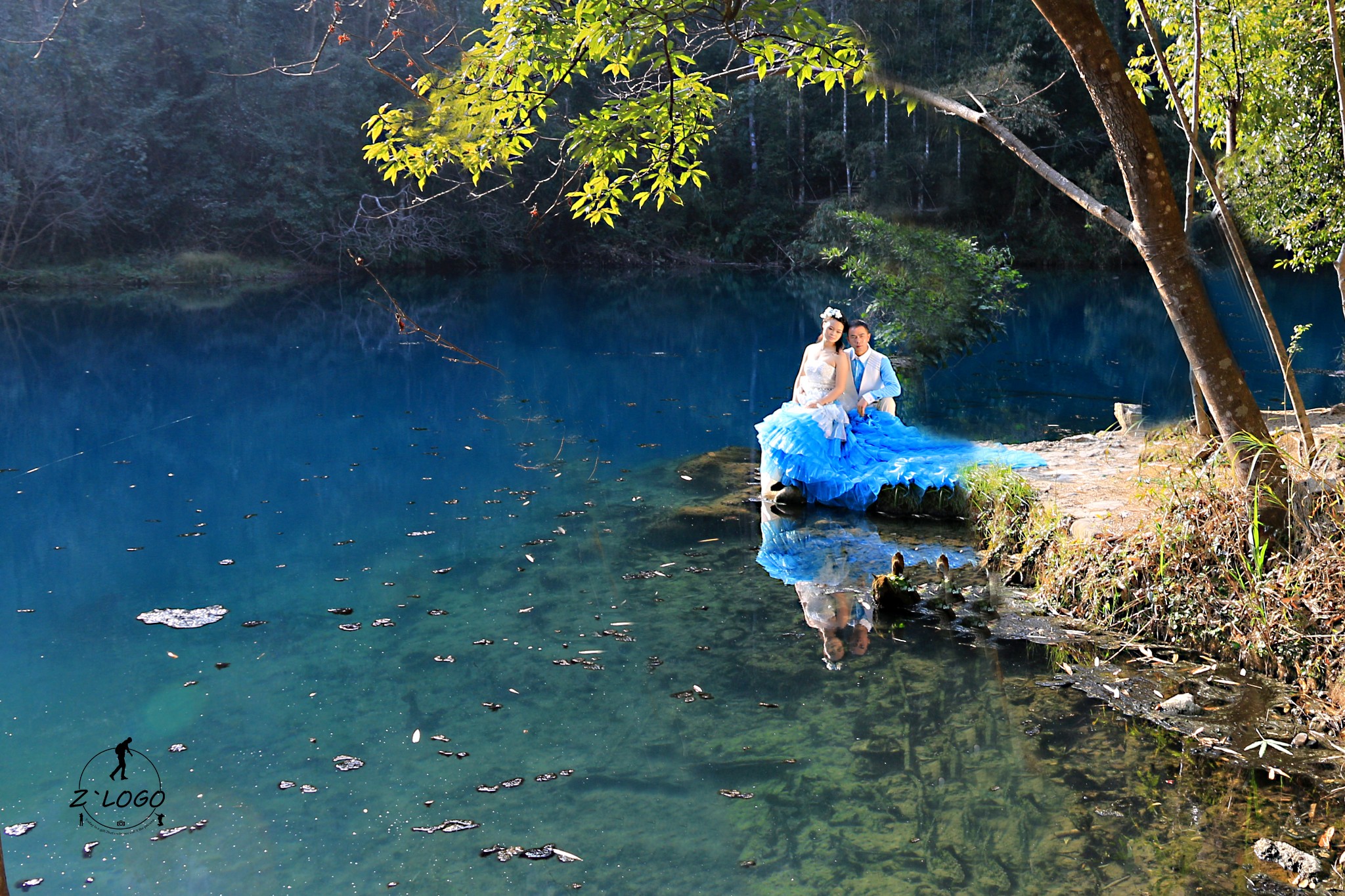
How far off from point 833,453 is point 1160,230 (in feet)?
11.7

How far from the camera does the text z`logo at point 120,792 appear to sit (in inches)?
163

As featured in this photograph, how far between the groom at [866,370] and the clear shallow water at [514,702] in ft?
4.76

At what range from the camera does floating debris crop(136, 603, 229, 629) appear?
615 cm

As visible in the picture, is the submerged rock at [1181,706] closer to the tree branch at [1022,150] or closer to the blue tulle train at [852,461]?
the tree branch at [1022,150]

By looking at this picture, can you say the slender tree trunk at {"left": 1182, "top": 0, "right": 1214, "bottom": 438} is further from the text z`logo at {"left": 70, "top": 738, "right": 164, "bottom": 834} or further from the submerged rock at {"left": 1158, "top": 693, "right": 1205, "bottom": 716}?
the text z`logo at {"left": 70, "top": 738, "right": 164, "bottom": 834}

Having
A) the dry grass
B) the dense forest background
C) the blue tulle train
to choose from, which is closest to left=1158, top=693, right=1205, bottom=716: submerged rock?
the dry grass

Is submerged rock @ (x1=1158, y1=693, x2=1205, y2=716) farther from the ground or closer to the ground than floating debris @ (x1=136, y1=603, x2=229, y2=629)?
closer to the ground

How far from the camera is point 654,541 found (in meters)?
7.46

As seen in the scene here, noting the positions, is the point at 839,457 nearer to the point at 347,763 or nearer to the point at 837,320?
the point at 837,320

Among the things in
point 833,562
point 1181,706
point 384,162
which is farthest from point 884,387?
point 384,162

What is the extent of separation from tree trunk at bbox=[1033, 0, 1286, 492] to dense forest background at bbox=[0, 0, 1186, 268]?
2339 cm

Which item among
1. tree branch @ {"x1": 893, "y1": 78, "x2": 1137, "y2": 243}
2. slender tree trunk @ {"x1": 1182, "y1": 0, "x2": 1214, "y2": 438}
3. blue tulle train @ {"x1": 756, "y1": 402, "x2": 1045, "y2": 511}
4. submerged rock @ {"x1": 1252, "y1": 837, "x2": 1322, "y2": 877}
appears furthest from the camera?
blue tulle train @ {"x1": 756, "y1": 402, "x2": 1045, "y2": 511}

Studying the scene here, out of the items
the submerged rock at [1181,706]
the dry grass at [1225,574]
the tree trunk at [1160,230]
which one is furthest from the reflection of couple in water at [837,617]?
the tree trunk at [1160,230]

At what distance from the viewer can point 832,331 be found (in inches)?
315
